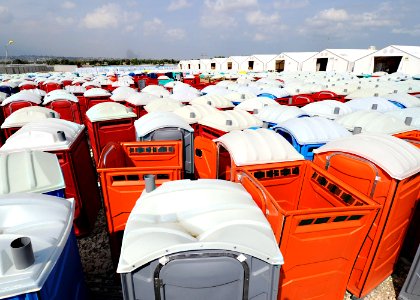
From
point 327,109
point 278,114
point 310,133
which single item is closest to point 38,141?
point 310,133

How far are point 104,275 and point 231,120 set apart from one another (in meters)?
4.82

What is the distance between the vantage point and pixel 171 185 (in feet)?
11.7

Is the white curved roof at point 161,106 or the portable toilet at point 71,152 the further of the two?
the white curved roof at point 161,106

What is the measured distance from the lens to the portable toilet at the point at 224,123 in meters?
7.02

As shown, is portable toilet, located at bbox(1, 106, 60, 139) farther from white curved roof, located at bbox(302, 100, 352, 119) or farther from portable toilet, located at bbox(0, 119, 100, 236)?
white curved roof, located at bbox(302, 100, 352, 119)

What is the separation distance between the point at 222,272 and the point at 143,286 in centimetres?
81

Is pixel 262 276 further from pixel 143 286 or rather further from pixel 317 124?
pixel 317 124

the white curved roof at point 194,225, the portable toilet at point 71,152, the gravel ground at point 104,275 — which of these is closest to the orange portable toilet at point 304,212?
the white curved roof at point 194,225

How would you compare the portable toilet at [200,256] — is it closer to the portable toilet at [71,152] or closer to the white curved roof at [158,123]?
the portable toilet at [71,152]

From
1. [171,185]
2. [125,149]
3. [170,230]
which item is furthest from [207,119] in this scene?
[170,230]

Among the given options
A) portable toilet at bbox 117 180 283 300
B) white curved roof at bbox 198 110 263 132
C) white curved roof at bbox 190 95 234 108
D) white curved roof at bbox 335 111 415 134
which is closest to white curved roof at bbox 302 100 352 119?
white curved roof at bbox 335 111 415 134

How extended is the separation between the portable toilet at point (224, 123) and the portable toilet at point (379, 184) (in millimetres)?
2833

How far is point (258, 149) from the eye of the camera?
490 centimetres

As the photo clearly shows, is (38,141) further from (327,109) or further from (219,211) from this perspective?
(327,109)
